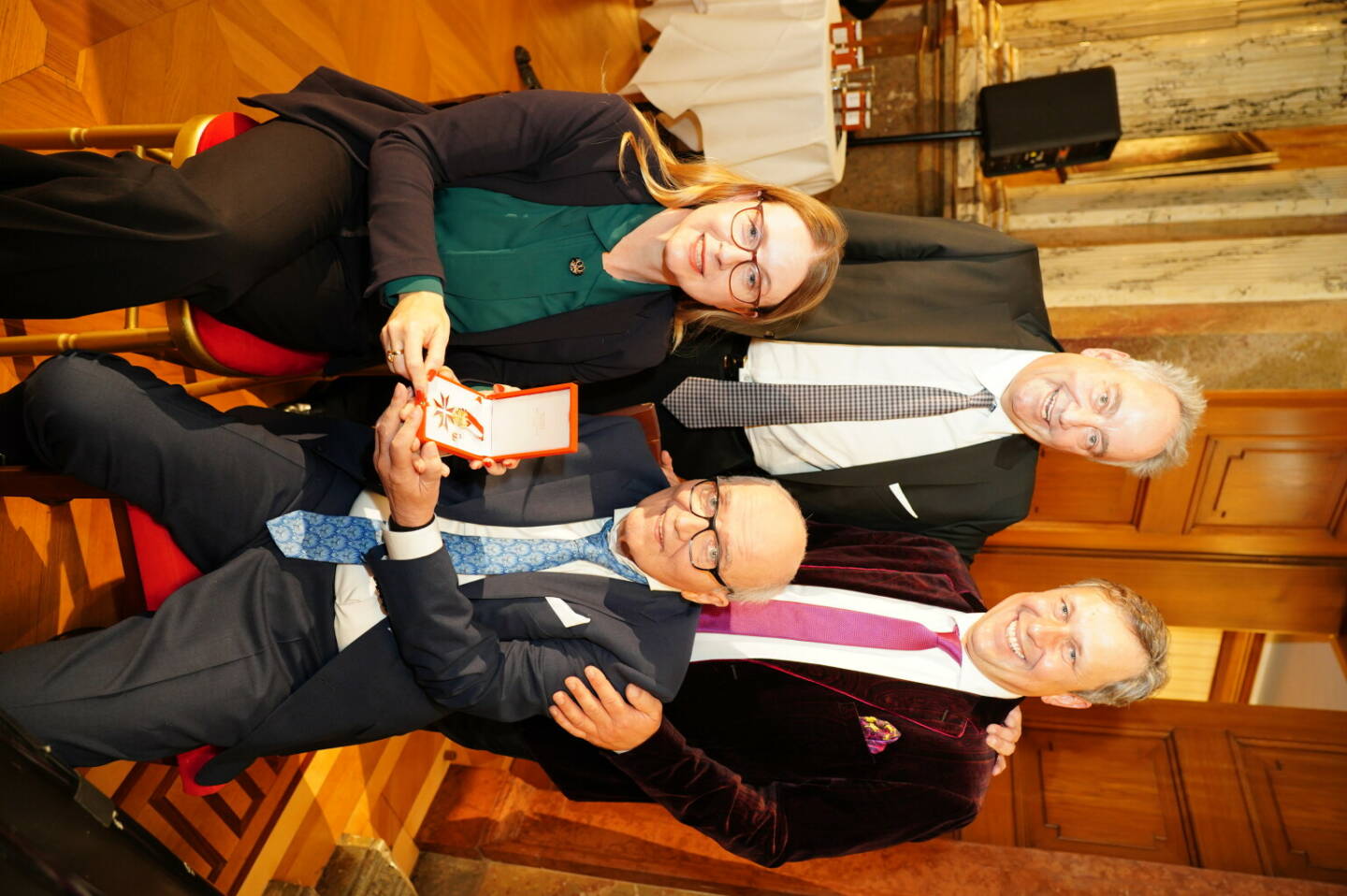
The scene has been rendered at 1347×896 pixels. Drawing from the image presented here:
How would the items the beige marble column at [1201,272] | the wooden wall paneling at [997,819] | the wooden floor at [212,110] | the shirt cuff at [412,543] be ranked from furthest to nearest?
the beige marble column at [1201,272] → the wooden wall paneling at [997,819] → the wooden floor at [212,110] → the shirt cuff at [412,543]

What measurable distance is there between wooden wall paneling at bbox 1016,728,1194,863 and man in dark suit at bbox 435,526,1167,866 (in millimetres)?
1223

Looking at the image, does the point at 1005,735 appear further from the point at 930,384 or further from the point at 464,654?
the point at 464,654

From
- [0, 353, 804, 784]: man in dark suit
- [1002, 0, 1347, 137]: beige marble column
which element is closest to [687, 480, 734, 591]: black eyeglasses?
[0, 353, 804, 784]: man in dark suit

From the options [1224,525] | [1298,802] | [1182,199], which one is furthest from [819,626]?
[1182,199]

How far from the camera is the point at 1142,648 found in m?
2.17

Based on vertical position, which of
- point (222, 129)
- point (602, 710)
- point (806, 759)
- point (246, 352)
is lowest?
point (806, 759)

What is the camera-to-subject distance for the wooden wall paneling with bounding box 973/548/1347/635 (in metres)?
3.64

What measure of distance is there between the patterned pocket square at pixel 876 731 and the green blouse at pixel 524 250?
1.30m

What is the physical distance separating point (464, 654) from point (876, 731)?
1.17 metres

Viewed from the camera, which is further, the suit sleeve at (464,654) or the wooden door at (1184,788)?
the wooden door at (1184,788)

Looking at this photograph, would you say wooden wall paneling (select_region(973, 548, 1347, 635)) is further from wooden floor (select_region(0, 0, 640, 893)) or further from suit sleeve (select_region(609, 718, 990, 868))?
wooden floor (select_region(0, 0, 640, 893))

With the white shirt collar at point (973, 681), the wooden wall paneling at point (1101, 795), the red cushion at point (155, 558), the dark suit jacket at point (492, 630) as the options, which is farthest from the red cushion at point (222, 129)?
the wooden wall paneling at point (1101, 795)

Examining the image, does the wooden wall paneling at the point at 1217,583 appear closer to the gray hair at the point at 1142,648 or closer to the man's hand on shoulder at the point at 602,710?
the gray hair at the point at 1142,648

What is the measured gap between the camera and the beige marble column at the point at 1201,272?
352cm
